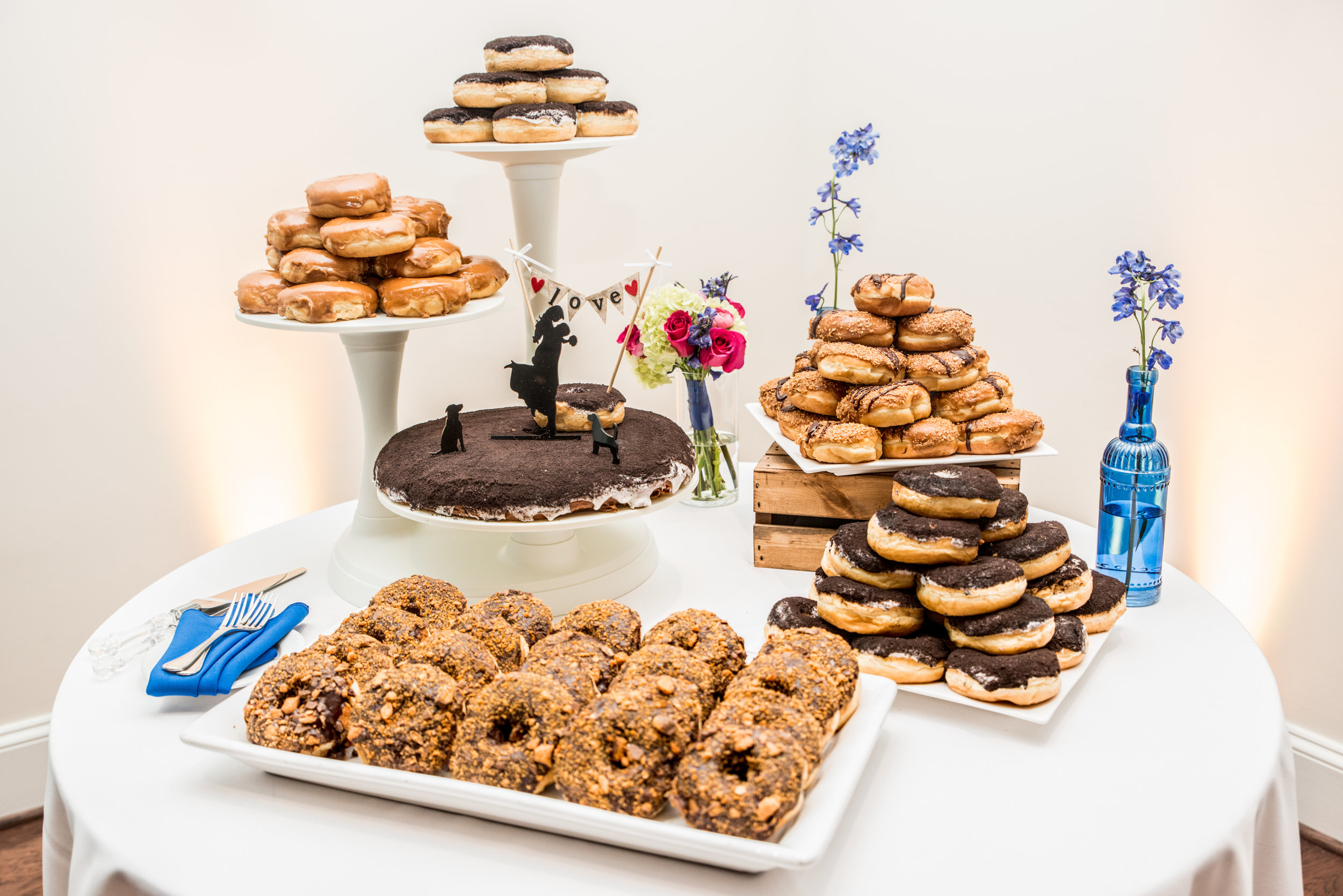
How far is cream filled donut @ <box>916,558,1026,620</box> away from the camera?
4.50 feet

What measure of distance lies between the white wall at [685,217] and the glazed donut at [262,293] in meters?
1.03

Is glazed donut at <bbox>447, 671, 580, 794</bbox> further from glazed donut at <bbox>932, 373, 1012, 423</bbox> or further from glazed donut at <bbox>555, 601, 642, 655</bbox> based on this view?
glazed donut at <bbox>932, 373, 1012, 423</bbox>

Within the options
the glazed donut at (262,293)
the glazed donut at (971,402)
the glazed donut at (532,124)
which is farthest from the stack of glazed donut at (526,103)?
A: the glazed donut at (971,402)

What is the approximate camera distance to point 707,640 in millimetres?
1318

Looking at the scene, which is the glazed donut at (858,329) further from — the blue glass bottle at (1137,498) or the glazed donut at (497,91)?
the glazed donut at (497,91)

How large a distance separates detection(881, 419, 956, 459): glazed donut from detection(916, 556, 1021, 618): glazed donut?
51 centimetres

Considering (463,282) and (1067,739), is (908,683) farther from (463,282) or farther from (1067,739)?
(463,282)

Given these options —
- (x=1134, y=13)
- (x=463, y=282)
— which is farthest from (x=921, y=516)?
(x=1134, y=13)

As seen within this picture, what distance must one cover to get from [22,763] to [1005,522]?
3.03 m

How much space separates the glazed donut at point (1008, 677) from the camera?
132 centimetres

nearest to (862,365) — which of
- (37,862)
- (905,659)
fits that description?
(905,659)

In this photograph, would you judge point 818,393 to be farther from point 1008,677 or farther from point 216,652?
point 216,652

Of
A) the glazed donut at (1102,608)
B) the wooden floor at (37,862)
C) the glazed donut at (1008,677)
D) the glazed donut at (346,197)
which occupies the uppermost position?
the glazed donut at (346,197)

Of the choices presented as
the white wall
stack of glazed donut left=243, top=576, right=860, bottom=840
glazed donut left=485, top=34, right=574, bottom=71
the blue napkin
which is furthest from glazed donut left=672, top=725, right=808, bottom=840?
glazed donut left=485, top=34, right=574, bottom=71
